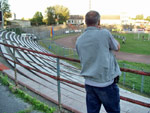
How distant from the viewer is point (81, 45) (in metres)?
2.37

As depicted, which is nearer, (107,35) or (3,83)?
(107,35)

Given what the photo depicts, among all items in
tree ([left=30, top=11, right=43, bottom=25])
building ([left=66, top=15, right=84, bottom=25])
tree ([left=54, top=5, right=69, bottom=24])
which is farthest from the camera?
building ([left=66, top=15, right=84, bottom=25])

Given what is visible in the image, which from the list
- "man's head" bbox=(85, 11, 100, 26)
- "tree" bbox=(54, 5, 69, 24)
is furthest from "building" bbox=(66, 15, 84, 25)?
"man's head" bbox=(85, 11, 100, 26)

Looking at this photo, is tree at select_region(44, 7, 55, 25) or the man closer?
the man

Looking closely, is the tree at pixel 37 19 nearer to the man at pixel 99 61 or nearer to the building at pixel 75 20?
the building at pixel 75 20

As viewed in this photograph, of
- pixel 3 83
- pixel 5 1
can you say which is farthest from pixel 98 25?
pixel 5 1

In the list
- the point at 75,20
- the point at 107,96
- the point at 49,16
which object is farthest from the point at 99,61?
the point at 75,20

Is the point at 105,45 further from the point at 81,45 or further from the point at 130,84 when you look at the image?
the point at 130,84

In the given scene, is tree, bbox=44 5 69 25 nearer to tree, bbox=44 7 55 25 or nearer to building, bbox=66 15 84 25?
tree, bbox=44 7 55 25

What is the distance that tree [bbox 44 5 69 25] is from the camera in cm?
7519

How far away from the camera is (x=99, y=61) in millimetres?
2221

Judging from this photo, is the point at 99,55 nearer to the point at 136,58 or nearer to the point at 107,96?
the point at 107,96

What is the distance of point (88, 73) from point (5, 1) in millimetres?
60512

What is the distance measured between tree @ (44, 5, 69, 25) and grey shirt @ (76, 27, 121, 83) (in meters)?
74.8
